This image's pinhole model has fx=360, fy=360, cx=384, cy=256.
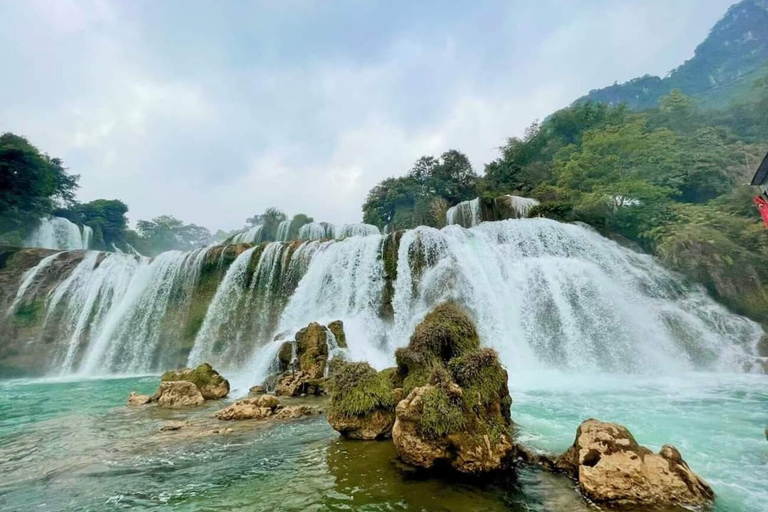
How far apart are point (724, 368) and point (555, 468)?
11.1 meters

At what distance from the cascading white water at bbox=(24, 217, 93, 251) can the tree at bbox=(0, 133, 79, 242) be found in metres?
1.08

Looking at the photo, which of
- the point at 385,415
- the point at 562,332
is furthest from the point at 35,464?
the point at 562,332

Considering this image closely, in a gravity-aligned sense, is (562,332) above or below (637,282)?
→ below

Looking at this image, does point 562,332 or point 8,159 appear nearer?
point 562,332

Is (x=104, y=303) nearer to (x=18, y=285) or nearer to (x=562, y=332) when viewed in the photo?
(x=18, y=285)

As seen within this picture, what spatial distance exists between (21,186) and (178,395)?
103 feet

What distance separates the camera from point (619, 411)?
7387 mm

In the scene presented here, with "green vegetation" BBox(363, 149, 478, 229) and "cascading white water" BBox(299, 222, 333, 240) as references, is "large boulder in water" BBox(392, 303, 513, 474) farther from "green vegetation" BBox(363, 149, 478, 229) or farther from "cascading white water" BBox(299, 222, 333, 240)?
"cascading white water" BBox(299, 222, 333, 240)

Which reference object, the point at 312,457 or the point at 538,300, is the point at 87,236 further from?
the point at 312,457

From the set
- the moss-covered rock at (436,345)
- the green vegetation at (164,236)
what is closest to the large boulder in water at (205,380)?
the moss-covered rock at (436,345)

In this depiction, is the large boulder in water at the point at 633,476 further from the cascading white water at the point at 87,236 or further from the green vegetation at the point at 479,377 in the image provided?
the cascading white water at the point at 87,236

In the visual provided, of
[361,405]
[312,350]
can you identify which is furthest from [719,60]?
[361,405]

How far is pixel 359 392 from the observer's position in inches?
232

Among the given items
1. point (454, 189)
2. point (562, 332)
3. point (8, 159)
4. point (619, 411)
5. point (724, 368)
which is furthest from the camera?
point (454, 189)
